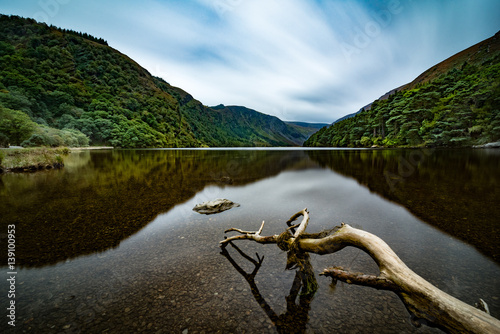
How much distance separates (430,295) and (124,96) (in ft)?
683

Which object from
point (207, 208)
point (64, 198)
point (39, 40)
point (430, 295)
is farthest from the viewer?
point (39, 40)

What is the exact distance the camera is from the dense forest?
72000 mm

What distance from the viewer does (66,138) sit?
67.6 m

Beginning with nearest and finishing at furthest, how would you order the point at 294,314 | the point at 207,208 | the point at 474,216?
the point at 294,314 → the point at 474,216 → the point at 207,208

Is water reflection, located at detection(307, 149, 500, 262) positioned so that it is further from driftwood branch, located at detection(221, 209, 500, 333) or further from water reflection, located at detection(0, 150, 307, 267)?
water reflection, located at detection(0, 150, 307, 267)

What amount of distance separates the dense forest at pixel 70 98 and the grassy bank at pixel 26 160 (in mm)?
32697

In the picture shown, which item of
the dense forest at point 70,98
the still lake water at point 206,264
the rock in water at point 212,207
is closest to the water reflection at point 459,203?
→ the still lake water at point 206,264

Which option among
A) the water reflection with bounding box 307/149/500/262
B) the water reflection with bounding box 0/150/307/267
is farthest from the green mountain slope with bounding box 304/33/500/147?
the water reflection with bounding box 0/150/307/267

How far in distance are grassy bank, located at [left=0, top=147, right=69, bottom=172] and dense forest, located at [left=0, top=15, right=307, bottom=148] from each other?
3270 centimetres

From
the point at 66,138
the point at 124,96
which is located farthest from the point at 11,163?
the point at 124,96

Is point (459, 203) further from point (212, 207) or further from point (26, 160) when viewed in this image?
point (26, 160)

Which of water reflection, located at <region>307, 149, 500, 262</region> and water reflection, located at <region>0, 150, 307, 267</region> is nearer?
water reflection, located at <region>0, 150, 307, 267</region>

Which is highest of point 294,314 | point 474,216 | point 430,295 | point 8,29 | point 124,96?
point 8,29

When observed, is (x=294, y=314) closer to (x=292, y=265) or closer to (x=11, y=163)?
(x=292, y=265)
